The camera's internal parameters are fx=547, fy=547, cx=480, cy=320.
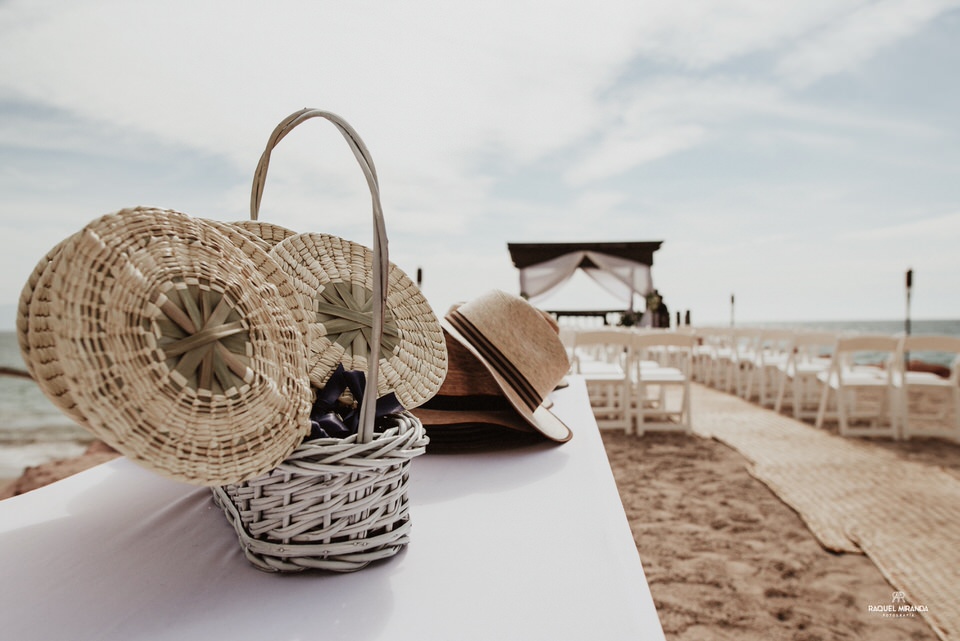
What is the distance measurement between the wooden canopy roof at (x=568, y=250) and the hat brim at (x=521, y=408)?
12548 mm

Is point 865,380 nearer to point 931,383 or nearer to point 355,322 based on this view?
point 931,383

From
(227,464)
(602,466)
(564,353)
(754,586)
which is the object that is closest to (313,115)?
(227,464)

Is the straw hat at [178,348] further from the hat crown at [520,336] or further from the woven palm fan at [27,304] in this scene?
the hat crown at [520,336]

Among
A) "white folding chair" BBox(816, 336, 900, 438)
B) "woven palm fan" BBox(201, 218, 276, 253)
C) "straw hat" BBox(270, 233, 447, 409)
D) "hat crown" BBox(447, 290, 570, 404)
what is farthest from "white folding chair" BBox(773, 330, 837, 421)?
"woven palm fan" BBox(201, 218, 276, 253)

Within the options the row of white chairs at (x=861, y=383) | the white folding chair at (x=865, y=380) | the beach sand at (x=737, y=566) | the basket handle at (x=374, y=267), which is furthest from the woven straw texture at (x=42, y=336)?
the white folding chair at (x=865, y=380)

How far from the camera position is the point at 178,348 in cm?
47

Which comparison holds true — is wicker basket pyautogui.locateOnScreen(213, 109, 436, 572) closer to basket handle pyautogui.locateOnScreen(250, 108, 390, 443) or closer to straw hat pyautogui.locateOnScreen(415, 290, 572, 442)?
basket handle pyautogui.locateOnScreen(250, 108, 390, 443)

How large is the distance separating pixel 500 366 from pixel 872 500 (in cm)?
286

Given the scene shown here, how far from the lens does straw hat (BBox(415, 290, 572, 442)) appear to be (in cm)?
110

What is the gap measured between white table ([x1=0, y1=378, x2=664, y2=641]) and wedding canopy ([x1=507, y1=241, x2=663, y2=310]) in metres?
12.9

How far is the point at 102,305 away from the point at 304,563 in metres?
0.30

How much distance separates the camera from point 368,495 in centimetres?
55

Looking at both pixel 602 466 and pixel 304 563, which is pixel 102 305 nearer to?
pixel 304 563

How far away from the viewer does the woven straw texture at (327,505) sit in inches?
20.1
